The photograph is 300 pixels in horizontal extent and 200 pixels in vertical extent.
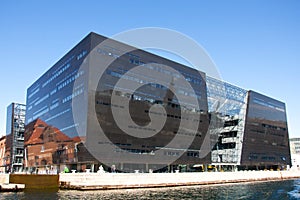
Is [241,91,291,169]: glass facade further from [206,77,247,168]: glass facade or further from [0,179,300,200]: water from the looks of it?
[0,179,300,200]: water

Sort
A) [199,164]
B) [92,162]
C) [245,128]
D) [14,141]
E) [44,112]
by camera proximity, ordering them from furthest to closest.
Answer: [14,141], [245,128], [44,112], [199,164], [92,162]

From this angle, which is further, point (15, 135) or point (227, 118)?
point (15, 135)

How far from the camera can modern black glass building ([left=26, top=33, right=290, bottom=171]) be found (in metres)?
88.8

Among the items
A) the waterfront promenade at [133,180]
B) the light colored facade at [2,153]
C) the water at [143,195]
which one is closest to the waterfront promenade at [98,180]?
the waterfront promenade at [133,180]

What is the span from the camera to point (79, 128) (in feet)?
291

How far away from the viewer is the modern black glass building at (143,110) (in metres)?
88.8

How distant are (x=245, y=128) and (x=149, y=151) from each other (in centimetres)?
5574

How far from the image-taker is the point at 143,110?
97.6 meters

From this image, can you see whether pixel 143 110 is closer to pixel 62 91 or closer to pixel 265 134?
pixel 62 91

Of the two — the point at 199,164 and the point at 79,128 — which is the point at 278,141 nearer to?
the point at 199,164

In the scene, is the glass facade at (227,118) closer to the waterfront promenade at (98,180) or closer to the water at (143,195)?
the waterfront promenade at (98,180)

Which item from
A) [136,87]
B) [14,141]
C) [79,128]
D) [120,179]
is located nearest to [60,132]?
[79,128]

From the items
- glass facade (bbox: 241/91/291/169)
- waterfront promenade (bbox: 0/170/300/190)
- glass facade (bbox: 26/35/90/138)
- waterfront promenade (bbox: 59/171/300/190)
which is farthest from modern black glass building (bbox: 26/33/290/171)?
waterfront promenade (bbox: 0/170/300/190)

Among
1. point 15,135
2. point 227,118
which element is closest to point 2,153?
point 15,135
